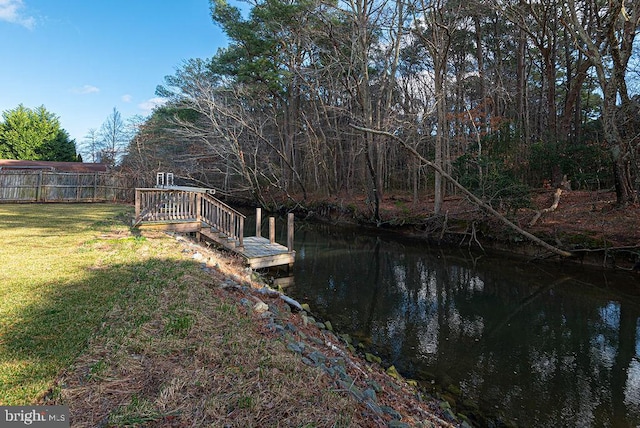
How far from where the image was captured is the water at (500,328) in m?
4.20

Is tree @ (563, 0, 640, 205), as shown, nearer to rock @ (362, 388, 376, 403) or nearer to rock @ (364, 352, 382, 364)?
rock @ (364, 352, 382, 364)

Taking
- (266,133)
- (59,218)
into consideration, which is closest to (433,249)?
(59,218)

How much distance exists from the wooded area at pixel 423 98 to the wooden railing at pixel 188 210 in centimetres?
499

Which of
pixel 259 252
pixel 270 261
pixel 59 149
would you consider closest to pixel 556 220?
pixel 270 261

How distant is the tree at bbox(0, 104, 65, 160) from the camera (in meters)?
34.2

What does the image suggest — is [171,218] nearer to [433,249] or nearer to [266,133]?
[433,249]

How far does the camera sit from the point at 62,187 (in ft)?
55.6

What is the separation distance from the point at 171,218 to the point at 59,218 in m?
4.19

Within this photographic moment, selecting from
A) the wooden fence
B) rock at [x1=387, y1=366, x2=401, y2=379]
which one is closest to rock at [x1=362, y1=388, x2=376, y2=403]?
rock at [x1=387, y1=366, x2=401, y2=379]

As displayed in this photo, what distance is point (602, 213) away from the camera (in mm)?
11195

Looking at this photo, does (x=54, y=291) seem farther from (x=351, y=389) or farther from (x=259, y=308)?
(x=351, y=389)

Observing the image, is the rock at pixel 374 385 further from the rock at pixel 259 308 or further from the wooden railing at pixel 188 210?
the wooden railing at pixel 188 210

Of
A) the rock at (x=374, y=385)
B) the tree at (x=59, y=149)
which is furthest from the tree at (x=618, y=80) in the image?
the tree at (x=59, y=149)

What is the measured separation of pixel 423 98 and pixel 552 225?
43.7ft
